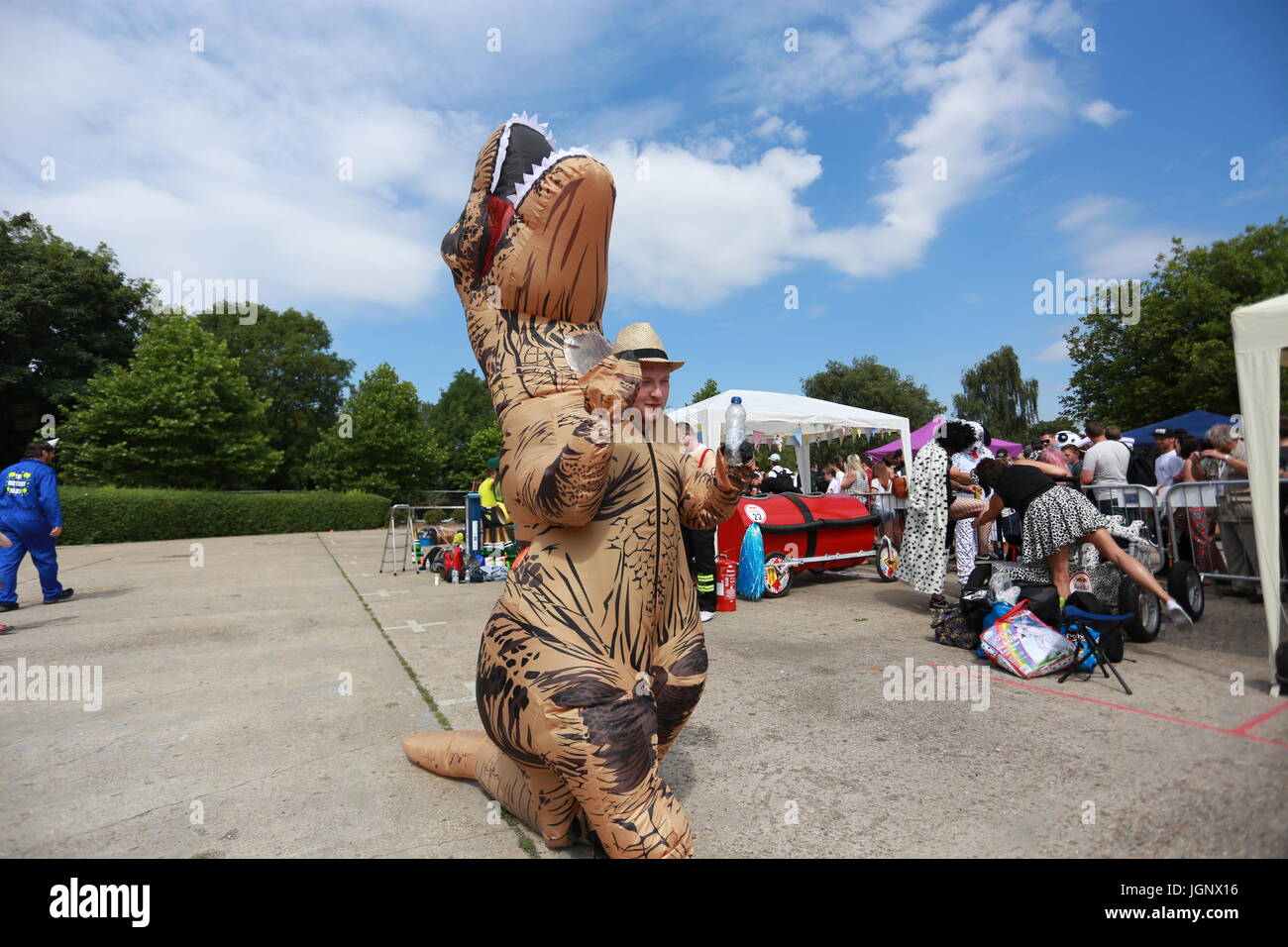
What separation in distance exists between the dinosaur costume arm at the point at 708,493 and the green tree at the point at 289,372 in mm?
39110

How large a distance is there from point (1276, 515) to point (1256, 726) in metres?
1.47

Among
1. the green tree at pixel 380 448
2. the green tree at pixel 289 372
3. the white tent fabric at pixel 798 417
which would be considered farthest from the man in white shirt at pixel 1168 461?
the green tree at pixel 289 372

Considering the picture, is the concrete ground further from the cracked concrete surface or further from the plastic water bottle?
the plastic water bottle

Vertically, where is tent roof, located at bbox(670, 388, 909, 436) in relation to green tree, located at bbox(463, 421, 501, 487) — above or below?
below

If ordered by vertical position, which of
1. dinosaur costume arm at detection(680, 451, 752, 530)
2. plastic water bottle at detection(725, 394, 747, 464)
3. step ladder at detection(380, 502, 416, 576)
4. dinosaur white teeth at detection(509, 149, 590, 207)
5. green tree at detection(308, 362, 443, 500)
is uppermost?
green tree at detection(308, 362, 443, 500)

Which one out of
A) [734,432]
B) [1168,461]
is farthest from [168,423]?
[1168,461]

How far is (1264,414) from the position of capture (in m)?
3.62

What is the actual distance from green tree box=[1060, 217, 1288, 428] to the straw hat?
914 inches

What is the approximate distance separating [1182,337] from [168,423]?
113 ft

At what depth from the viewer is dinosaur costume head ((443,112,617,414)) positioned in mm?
2086

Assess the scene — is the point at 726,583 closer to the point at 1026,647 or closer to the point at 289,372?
the point at 1026,647

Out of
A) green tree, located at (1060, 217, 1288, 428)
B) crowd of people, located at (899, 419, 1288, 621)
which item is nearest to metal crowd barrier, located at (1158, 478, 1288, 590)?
crowd of people, located at (899, 419, 1288, 621)

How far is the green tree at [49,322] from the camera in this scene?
27391 millimetres

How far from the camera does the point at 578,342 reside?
85.6 inches
